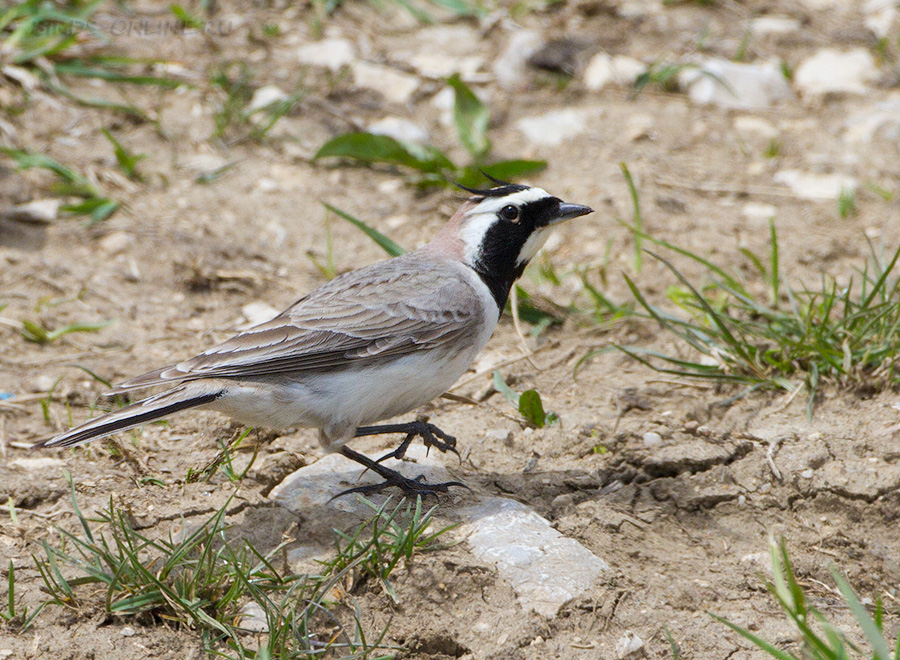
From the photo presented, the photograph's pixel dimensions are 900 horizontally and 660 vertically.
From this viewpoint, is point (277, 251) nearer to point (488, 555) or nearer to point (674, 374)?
point (674, 374)

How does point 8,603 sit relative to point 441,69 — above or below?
below

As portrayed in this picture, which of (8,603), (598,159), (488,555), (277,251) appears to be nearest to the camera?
(8,603)

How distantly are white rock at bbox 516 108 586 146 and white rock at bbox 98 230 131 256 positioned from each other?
329 cm

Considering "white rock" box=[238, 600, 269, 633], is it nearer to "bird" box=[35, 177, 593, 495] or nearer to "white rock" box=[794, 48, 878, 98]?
"bird" box=[35, 177, 593, 495]

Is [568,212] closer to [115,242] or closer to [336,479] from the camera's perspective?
[336,479]

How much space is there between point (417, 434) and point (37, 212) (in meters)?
3.59

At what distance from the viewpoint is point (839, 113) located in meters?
7.95

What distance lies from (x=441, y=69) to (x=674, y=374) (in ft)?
14.1

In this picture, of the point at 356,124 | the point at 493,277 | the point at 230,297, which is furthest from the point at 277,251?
the point at 493,277

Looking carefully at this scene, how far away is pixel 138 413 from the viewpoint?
3.97 metres

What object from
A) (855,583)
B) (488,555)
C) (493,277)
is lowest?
(855,583)

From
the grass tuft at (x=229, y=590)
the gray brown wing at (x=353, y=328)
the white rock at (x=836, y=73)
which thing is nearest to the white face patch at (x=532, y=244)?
the gray brown wing at (x=353, y=328)

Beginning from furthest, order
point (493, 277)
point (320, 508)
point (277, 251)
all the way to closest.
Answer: point (277, 251) → point (493, 277) → point (320, 508)

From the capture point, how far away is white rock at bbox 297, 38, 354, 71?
8.44 metres
